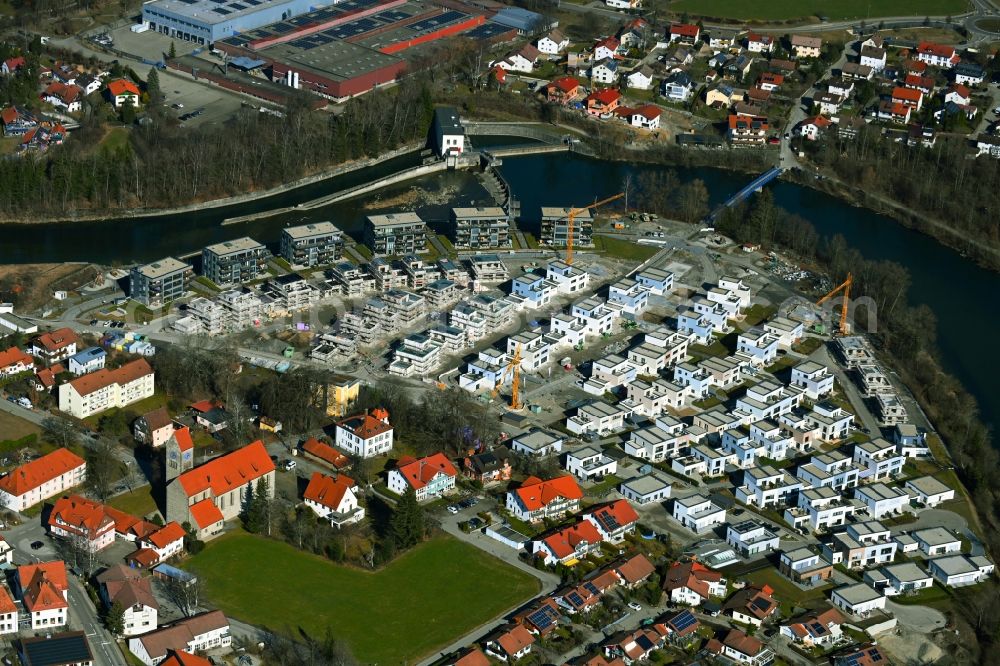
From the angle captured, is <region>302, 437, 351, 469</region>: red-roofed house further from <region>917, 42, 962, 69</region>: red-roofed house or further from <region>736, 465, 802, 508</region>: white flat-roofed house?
<region>917, 42, 962, 69</region>: red-roofed house

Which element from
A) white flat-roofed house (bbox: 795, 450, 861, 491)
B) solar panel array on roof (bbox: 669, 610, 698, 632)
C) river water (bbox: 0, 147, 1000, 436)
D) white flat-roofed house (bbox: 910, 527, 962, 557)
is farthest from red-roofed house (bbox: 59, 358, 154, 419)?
white flat-roofed house (bbox: 910, 527, 962, 557)

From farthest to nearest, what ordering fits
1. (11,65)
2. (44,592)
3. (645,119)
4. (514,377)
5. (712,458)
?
(645,119)
(11,65)
(514,377)
(712,458)
(44,592)

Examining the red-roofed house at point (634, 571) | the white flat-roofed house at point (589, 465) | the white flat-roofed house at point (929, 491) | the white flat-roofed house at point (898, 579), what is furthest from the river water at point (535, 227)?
the red-roofed house at point (634, 571)

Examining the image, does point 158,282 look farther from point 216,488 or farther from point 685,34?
point 685,34

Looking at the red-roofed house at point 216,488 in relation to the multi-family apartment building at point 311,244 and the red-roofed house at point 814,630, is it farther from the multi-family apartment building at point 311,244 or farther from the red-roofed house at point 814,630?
the multi-family apartment building at point 311,244

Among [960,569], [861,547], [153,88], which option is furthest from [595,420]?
[153,88]

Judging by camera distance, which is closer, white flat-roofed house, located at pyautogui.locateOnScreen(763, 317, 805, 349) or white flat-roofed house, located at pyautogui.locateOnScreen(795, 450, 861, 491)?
white flat-roofed house, located at pyautogui.locateOnScreen(795, 450, 861, 491)
